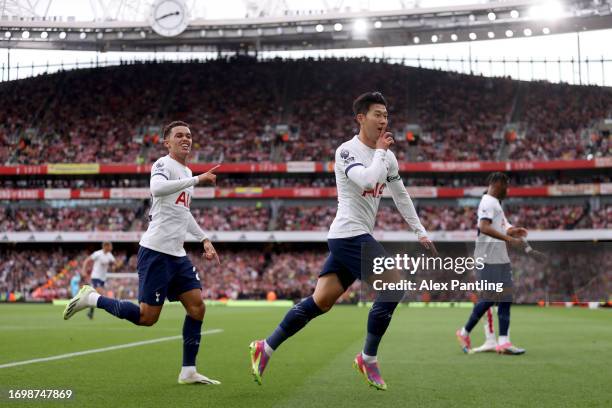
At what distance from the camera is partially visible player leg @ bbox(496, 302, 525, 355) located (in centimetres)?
1009

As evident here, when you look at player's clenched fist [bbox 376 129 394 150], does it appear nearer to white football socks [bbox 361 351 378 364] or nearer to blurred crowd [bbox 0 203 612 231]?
white football socks [bbox 361 351 378 364]

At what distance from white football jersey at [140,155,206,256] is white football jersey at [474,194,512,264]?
165 inches

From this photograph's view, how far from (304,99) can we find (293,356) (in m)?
45.0

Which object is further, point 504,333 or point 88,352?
point 88,352

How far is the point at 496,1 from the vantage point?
4478 centimetres

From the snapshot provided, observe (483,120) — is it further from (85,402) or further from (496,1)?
(85,402)

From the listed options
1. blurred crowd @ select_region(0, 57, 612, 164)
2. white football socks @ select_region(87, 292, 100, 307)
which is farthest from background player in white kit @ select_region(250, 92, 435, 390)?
blurred crowd @ select_region(0, 57, 612, 164)

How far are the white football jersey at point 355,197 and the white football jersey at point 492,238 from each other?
3.55 m

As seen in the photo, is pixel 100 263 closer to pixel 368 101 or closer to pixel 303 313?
pixel 303 313

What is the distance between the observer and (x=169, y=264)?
23.2 feet

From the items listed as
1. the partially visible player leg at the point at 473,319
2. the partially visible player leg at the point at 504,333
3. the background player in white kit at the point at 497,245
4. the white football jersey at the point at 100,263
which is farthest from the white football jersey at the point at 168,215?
the white football jersey at the point at 100,263

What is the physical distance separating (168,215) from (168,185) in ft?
1.59

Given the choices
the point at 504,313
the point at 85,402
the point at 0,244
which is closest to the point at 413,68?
the point at 0,244

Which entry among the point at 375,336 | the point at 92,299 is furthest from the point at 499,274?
the point at 92,299
